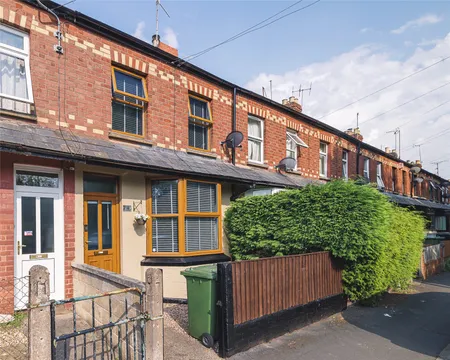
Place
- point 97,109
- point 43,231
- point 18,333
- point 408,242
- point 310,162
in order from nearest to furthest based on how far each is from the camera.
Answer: point 18,333
point 43,231
point 97,109
point 408,242
point 310,162

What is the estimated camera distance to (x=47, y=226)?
19.9ft

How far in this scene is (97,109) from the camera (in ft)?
23.0

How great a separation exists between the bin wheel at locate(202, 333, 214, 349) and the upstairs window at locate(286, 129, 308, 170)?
8629 millimetres

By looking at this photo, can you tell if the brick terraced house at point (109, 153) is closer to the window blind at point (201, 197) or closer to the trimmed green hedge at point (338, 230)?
the window blind at point (201, 197)

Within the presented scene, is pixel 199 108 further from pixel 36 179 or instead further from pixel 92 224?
pixel 36 179

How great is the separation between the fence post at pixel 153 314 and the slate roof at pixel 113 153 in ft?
9.82

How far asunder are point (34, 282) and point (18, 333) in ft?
8.21

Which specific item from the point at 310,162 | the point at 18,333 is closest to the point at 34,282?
the point at 18,333

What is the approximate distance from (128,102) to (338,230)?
17.3 feet

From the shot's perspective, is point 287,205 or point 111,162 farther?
point 287,205

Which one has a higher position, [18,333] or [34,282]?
[34,282]

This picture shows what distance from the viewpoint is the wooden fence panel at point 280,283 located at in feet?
16.6

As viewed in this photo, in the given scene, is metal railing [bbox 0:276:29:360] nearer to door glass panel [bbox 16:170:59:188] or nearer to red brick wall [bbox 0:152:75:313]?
red brick wall [bbox 0:152:75:313]

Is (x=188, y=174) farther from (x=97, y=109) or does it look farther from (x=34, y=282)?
(x=34, y=282)
